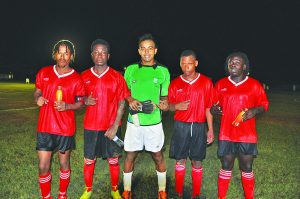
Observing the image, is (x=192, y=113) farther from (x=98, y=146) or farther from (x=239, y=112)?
(x=98, y=146)

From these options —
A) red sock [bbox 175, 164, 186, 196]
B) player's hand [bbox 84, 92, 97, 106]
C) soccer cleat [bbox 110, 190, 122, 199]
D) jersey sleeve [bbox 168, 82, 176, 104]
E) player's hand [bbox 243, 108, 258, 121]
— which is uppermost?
jersey sleeve [bbox 168, 82, 176, 104]

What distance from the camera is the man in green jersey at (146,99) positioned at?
475 cm

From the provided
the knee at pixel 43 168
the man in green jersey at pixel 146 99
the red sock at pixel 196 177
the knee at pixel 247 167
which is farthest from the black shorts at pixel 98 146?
the knee at pixel 247 167

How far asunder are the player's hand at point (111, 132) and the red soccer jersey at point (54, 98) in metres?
0.55

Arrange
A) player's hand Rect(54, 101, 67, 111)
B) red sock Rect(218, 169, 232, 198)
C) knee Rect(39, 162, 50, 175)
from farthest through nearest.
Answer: red sock Rect(218, 169, 232, 198), knee Rect(39, 162, 50, 175), player's hand Rect(54, 101, 67, 111)

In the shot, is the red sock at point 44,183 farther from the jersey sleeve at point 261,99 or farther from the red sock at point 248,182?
the jersey sleeve at point 261,99

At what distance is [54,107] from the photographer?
14.5 feet

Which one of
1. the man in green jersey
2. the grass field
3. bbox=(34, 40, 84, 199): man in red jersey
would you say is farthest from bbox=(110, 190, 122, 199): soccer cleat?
bbox=(34, 40, 84, 199): man in red jersey

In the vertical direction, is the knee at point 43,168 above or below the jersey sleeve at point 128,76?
below

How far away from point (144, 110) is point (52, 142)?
1.42m

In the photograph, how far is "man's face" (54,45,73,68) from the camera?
4559 mm

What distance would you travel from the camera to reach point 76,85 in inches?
183

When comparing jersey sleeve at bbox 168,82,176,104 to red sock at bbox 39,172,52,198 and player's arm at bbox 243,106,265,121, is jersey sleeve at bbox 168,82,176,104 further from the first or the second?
red sock at bbox 39,172,52,198

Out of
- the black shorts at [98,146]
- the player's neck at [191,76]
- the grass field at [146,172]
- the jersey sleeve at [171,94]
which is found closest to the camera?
the black shorts at [98,146]
